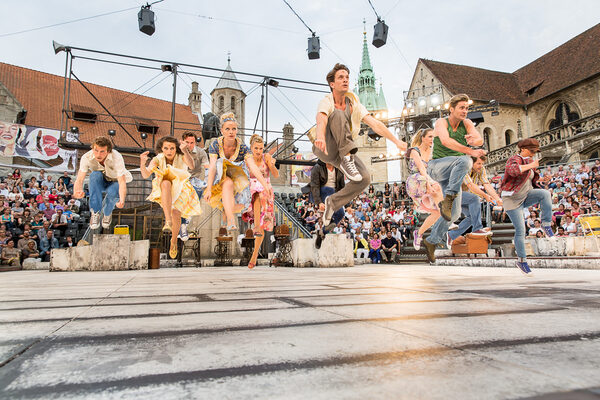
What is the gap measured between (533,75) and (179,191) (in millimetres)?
38805

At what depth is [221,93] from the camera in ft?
184

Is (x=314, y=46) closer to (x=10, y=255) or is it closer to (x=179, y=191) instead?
(x=179, y=191)

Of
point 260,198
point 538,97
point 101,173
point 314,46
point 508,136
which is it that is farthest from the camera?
point 508,136

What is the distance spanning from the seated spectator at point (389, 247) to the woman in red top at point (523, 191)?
8165 mm

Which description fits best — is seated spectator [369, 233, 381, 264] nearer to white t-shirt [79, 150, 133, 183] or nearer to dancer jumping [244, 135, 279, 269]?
dancer jumping [244, 135, 279, 269]

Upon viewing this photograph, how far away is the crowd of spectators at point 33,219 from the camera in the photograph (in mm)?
10484

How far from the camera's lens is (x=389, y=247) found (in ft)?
43.1

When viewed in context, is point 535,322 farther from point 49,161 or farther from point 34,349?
point 49,161

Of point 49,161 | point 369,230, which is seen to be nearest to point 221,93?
point 49,161

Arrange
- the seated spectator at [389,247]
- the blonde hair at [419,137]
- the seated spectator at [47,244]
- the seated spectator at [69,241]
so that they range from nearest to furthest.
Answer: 1. the blonde hair at [419,137]
2. the seated spectator at [47,244]
3. the seated spectator at [69,241]
4. the seated spectator at [389,247]

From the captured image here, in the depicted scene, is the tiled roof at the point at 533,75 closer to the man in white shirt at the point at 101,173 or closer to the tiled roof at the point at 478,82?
the tiled roof at the point at 478,82

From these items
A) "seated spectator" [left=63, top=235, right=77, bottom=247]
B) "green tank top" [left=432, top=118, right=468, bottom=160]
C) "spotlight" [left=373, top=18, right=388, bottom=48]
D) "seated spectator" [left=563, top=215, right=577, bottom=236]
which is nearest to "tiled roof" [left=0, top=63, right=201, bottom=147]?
"seated spectator" [left=63, top=235, right=77, bottom=247]

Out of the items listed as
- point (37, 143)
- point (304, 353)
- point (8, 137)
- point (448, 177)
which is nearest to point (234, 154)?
point (448, 177)

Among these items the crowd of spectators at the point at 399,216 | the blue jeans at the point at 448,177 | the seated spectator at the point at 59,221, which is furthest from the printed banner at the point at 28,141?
the blue jeans at the point at 448,177
